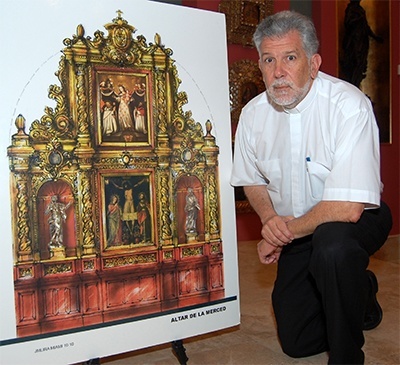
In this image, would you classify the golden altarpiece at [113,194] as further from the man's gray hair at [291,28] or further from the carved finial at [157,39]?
the man's gray hair at [291,28]

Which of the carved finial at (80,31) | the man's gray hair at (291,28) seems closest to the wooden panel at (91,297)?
the carved finial at (80,31)

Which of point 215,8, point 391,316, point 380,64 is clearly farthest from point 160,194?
point 380,64

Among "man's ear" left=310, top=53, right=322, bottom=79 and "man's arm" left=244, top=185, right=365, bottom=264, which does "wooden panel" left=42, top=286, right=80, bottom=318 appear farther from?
"man's ear" left=310, top=53, right=322, bottom=79

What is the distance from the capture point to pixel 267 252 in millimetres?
1682

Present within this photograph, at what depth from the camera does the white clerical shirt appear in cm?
145

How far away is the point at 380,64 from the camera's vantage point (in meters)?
4.55

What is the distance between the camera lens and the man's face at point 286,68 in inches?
61.9

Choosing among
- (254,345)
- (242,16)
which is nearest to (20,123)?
(254,345)

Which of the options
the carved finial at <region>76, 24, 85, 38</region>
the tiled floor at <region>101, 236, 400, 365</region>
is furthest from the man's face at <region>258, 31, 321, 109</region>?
the tiled floor at <region>101, 236, 400, 365</region>

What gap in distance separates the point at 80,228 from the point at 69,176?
0.15 m

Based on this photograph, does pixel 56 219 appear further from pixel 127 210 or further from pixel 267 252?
pixel 267 252

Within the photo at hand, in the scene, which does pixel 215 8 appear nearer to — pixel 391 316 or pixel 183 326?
pixel 391 316

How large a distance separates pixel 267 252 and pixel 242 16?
2.82m

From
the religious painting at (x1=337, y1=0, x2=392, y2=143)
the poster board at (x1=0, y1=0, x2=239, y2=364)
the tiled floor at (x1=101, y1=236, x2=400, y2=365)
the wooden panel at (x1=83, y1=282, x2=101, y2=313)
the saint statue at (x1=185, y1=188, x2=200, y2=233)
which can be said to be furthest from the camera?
the religious painting at (x1=337, y1=0, x2=392, y2=143)
